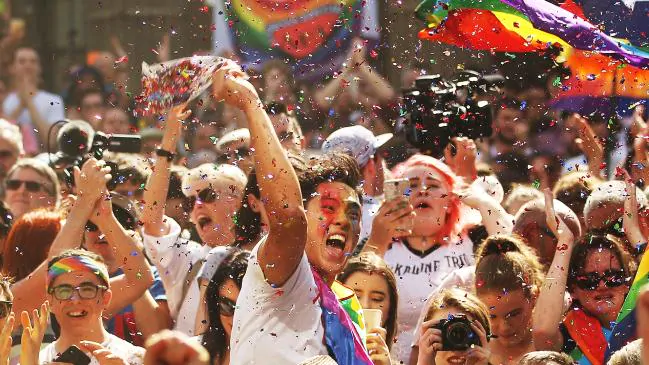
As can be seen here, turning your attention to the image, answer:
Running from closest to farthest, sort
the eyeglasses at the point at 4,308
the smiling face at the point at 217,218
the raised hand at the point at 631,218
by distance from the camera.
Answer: the eyeglasses at the point at 4,308 → the raised hand at the point at 631,218 → the smiling face at the point at 217,218

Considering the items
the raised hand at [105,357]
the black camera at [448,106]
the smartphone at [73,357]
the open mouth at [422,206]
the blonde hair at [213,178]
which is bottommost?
the smartphone at [73,357]

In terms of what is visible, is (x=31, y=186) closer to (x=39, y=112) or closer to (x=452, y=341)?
(x=39, y=112)

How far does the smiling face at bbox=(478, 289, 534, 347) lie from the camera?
5.16 m

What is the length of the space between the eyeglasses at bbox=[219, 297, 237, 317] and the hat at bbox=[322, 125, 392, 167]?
113cm

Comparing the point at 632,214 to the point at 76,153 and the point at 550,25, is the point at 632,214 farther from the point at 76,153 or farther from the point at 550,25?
the point at 76,153

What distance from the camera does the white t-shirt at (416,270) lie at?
5848 millimetres

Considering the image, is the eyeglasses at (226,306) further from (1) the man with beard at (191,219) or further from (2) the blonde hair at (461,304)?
(2) the blonde hair at (461,304)

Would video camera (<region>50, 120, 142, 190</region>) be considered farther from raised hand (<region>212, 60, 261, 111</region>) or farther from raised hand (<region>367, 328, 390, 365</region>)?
raised hand (<region>212, 60, 261, 111</region>)

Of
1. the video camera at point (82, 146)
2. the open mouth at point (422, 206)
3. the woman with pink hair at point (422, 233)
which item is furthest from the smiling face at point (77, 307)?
the open mouth at point (422, 206)

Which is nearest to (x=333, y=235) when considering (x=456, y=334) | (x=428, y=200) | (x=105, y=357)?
(x=456, y=334)

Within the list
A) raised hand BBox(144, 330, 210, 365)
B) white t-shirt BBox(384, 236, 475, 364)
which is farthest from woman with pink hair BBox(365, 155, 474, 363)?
raised hand BBox(144, 330, 210, 365)

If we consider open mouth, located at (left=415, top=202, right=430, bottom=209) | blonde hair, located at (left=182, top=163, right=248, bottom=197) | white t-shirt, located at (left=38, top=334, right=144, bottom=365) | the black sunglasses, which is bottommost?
white t-shirt, located at (left=38, top=334, right=144, bottom=365)

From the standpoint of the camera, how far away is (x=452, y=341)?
446cm

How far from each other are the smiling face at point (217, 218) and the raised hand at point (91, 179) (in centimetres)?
42
